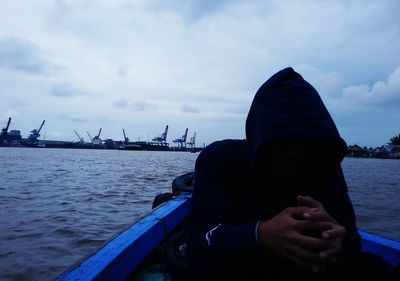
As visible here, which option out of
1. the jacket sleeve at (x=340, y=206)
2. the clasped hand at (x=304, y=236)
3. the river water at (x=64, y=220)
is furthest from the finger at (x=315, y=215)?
the river water at (x=64, y=220)

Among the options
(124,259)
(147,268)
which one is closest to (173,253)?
(147,268)

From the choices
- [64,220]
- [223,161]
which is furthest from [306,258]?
[64,220]

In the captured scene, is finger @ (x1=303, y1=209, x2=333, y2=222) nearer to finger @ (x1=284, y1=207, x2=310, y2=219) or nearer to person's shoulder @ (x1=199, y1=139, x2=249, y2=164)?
finger @ (x1=284, y1=207, x2=310, y2=219)

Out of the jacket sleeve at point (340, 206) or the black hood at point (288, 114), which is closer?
the black hood at point (288, 114)

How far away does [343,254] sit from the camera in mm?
1520

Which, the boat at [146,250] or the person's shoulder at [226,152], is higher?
the person's shoulder at [226,152]

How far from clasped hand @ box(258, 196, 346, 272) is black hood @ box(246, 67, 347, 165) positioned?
34 cm

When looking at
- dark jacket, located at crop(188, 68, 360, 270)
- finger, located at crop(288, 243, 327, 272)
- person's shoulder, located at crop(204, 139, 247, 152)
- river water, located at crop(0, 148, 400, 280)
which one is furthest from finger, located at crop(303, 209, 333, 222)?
river water, located at crop(0, 148, 400, 280)

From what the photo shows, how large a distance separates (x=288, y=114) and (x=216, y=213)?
541 millimetres

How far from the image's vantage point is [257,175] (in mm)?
1721

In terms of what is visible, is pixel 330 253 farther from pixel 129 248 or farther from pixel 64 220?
pixel 64 220

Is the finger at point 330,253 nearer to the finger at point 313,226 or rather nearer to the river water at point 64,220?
the finger at point 313,226

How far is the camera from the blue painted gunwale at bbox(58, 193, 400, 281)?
→ 1.96 metres

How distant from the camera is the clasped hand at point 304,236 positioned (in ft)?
4.17
